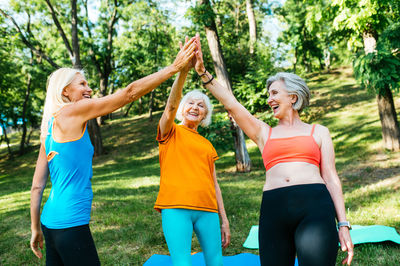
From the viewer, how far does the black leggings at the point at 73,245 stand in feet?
6.61

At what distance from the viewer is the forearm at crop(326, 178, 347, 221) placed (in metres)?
2.26

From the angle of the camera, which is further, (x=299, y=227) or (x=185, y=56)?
(x=185, y=56)

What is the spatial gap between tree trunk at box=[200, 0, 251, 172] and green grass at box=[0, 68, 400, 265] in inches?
20.6

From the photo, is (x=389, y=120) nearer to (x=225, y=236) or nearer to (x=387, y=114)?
(x=387, y=114)

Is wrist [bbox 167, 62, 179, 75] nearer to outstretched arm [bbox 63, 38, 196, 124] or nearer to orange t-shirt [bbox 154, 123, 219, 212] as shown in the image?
outstretched arm [bbox 63, 38, 196, 124]

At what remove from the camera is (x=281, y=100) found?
2.56 meters

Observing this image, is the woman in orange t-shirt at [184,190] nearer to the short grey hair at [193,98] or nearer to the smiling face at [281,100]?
the short grey hair at [193,98]

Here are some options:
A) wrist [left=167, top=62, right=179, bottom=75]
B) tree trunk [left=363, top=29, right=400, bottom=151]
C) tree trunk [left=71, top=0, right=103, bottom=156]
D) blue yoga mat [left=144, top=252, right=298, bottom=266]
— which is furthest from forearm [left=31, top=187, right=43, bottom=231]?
tree trunk [left=71, top=0, right=103, bottom=156]

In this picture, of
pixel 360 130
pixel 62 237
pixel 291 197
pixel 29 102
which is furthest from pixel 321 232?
pixel 29 102

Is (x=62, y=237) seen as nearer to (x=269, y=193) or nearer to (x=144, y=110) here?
(x=269, y=193)

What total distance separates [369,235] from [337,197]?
296 cm

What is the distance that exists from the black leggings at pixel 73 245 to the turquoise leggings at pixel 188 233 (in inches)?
27.1

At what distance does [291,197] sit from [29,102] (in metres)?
27.5

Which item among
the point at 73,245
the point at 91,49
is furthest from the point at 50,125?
the point at 91,49
